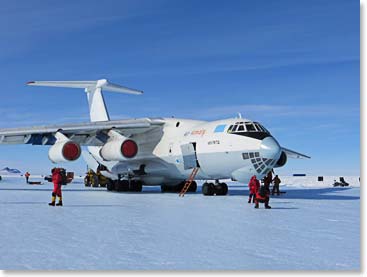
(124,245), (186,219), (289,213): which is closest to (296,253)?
(124,245)

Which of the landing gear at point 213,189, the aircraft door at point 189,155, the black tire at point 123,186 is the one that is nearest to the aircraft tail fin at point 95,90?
the black tire at point 123,186

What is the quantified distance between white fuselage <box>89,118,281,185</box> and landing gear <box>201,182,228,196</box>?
1.07 ft

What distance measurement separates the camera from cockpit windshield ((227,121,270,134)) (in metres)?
15.5

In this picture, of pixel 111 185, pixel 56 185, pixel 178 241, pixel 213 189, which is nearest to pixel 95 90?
pixel 111 185

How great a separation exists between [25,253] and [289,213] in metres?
6.54

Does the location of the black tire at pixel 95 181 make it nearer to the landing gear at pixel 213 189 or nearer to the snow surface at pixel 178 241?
the landing gear at pixel 213 189

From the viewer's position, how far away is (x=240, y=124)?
15891 millimetres

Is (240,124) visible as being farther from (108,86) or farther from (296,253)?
(108,86)

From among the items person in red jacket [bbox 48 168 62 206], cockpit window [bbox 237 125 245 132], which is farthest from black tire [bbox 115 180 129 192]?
person in red jacket [bbox 48 168 62 206]

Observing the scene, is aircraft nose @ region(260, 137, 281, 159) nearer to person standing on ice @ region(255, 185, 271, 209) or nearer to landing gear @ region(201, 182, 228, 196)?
person standing on ice @ region(255, 185, 271, 209)

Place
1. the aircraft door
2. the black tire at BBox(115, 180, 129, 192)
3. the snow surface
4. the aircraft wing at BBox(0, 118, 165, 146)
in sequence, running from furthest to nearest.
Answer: the black tire at BBox(115, 180, 129, 192) < the aircraft wing at BBox(0, 118, 165, 146) < the aircraft door < the snow surface

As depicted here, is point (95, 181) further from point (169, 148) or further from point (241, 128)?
point (241, 128)

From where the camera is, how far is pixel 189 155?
17.6 meters

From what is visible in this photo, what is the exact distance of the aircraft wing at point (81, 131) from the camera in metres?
19.0
